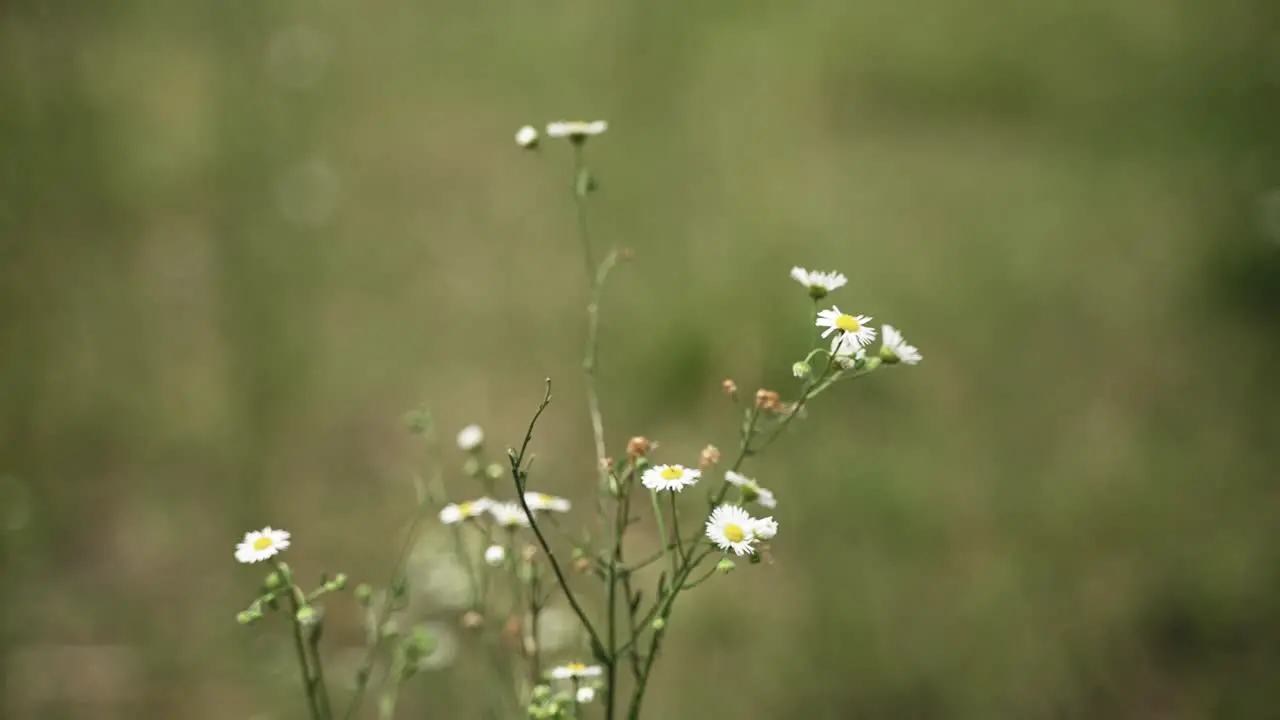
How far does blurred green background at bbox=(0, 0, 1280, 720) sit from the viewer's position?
1.08 meters

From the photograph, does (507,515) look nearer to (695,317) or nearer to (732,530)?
(732,530)

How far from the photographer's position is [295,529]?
1.21 meters

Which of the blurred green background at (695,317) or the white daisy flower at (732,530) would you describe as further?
the blurred green background at (695,317)

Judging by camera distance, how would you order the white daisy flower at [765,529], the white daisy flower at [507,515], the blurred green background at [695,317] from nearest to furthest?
1. the white daisy flower at [765,529]
2. the white daisy flower at [507,515]
3. the blurred green background at [695,317]

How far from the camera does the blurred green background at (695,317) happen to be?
42.7 inches

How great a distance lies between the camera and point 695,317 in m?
1.41

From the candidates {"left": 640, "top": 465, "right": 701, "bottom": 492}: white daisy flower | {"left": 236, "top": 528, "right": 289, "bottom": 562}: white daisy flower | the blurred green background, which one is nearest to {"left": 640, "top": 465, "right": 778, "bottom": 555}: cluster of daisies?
{"left": 640, "top": 465, "right": 701, "bottom": 492}: white daisy flower

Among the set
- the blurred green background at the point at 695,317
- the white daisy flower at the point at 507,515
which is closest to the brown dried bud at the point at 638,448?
the white daisy flower at the point at 507,515

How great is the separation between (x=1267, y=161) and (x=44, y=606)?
72.6 inches

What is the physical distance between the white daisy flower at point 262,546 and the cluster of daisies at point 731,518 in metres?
0.23

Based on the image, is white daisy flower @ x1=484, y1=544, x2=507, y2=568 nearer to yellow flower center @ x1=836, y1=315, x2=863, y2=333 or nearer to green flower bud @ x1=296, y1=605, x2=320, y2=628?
green flower bud @ x1=296, y1=605, x2=320, y2=628

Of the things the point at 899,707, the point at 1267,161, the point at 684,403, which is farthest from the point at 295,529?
the point at 1267,161

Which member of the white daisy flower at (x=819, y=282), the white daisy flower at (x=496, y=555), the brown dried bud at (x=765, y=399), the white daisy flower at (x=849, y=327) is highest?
the white daisy flower at (x=819, y=282)

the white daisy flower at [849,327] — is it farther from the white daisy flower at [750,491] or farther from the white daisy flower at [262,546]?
the white daisy flower at [262,546]
